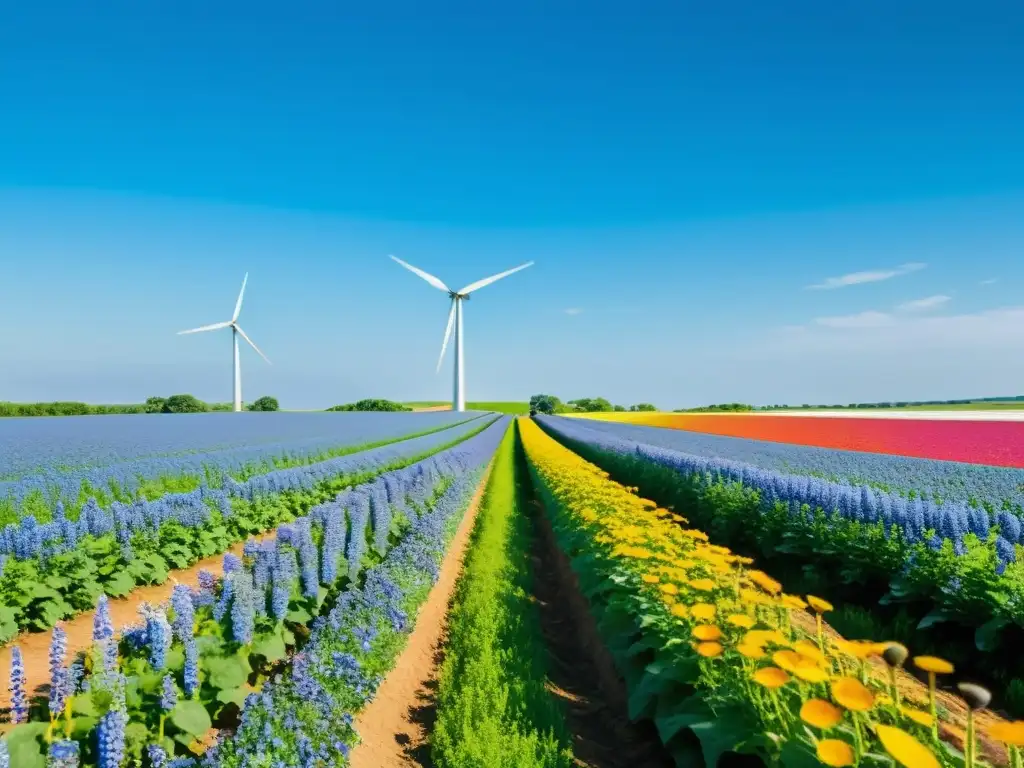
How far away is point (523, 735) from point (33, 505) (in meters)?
10.7

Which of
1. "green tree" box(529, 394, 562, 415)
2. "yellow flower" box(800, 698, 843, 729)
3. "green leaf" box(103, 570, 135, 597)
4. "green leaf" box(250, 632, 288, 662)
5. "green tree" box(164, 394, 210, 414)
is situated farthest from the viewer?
"green tree" box(529, 394, 562, 415)

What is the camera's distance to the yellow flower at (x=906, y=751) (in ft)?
6.56

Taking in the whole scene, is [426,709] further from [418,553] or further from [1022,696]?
[1022,696]

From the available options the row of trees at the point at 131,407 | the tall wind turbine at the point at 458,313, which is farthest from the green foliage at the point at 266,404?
the tall wind turbine at the point at 458,313

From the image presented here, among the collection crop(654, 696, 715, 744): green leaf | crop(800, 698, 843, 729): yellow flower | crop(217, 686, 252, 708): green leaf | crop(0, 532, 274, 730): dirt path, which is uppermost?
crop(800, 698, 843, 729): yellow flower

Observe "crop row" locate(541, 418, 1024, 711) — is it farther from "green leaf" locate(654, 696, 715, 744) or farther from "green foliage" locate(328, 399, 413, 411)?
"green foliage" locate(328, 399, 413, 411)

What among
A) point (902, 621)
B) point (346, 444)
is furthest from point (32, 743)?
point (346, 444)

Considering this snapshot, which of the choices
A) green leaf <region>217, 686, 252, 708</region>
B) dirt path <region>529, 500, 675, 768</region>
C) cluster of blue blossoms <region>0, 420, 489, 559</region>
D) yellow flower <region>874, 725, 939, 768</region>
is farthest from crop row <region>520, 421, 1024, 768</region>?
cluster of blue blossoms <region>0, 420, 489, 559</region>

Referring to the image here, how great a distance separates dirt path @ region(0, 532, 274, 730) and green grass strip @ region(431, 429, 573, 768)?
9.58ft

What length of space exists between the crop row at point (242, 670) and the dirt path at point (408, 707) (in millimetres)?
326

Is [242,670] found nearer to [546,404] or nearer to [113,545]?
[113,545]

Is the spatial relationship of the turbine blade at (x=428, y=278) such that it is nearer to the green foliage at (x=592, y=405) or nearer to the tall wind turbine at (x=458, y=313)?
the tall wind turbine at (x=458, y=313)

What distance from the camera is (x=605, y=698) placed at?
22.1 ft

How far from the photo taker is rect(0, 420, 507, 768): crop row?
3.92m
